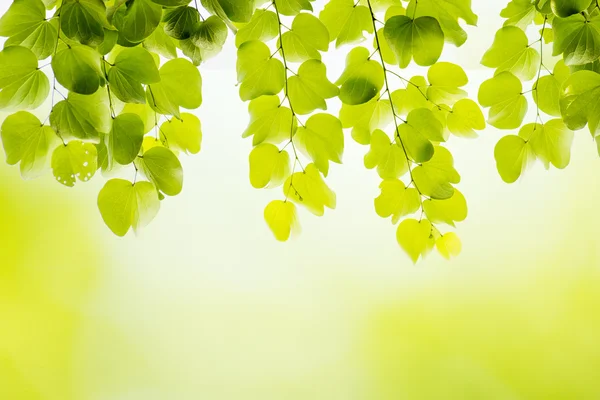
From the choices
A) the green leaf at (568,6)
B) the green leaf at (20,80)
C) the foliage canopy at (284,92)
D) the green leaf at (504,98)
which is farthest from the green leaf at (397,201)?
the green leaf at (20,80)

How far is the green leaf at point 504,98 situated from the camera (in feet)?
1.81

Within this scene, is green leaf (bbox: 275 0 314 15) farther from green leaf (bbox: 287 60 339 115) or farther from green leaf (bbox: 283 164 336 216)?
green leaf (bbox: 283 164 336 216)

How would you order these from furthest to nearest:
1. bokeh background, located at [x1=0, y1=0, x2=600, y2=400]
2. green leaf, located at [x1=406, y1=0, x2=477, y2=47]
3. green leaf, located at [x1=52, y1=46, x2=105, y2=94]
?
bokeh background, located at [x1=0, y1=0, x2=600, y2=400] → green leaf, located at [x1=406, y1=0, x2=477, y2=47] → green leaf, located at [x1=52, y1=46, x2=105, y2=94]

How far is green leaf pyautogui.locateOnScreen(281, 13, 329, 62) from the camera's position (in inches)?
20.1

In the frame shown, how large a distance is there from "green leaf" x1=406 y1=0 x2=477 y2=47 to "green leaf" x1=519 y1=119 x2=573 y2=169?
12 cm

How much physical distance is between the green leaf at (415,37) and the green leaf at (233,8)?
0.12 metres

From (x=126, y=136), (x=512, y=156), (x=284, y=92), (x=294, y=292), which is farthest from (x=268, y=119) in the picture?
(x=294, y=292)

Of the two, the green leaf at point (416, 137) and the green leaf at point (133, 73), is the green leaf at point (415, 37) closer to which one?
the green leaf at point (416, 137)

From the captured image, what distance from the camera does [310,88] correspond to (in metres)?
0.51

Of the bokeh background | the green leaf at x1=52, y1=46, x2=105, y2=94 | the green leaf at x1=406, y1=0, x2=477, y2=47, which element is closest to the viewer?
the green leaf at x1=52, y1=46, x2=105, y2=94

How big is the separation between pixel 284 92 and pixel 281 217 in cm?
12

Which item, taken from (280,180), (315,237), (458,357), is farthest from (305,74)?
(458,357)

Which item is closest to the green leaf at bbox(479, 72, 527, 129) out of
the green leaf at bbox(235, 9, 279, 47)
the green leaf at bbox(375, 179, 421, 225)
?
the green leaf at bbox(375, 179, 421, 225)

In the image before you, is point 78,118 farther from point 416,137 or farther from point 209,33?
point 416,137
